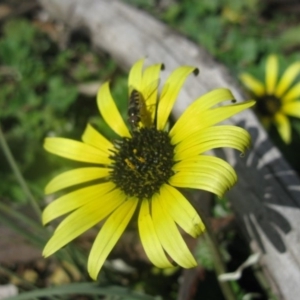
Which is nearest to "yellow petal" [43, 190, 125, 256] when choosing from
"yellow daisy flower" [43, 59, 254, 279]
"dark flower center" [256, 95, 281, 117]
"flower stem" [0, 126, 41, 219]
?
"yellow daisy flower" [43, 59, 254, 279]

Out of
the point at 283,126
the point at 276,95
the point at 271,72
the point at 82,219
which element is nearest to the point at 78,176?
the point at 82,219

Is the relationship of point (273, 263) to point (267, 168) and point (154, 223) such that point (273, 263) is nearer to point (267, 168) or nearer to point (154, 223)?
point (267, 168)

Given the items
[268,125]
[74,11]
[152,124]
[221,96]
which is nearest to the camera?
[221,96]

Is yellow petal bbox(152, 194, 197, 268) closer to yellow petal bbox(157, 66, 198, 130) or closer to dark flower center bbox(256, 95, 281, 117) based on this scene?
yellow petal bbox(157, 66, 198, 130)

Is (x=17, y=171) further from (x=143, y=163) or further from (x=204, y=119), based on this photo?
(x=204, y=119)

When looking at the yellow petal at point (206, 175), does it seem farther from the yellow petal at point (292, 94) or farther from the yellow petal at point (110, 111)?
the yellow petal at point (292, 94)

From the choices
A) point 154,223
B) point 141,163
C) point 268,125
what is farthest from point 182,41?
point 154,223
